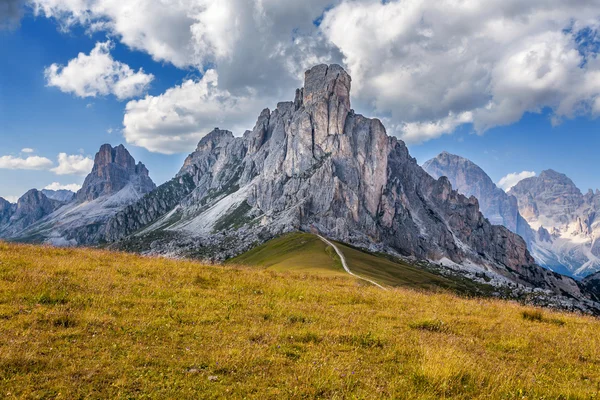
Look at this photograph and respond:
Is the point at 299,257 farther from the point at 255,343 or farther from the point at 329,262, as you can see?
the point at 255,343

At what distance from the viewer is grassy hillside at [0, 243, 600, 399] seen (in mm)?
8438

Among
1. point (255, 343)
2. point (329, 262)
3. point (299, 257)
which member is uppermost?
point (255, 343)

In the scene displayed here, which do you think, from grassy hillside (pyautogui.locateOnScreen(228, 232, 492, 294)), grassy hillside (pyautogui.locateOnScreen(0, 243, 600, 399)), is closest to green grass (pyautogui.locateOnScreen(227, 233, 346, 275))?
grassy hillside (pyautogui.locateOnScreen(228, 232, 492, 294))

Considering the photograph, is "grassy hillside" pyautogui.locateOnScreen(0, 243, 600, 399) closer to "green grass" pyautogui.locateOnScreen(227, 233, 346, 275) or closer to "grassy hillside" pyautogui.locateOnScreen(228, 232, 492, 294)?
"green grass" pyautogui.locateOnScreen(227, 233, 346, 275)

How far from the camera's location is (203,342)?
424 inches

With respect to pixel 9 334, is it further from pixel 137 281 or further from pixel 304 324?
pixel 304 324

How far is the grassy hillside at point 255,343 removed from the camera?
8438 mm

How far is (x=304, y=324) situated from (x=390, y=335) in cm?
313

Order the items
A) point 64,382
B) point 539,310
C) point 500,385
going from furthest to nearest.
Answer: point 539,310 → point 500,385 → point 64,382

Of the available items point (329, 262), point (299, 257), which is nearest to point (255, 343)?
point (329, 262)

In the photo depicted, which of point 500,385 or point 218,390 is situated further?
point 500,385

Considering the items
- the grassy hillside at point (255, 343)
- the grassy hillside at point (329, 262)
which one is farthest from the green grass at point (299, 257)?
the grassy hillside at point (255, 343)

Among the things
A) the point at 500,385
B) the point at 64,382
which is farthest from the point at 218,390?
the point at 500,385

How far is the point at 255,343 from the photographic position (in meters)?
10.9
